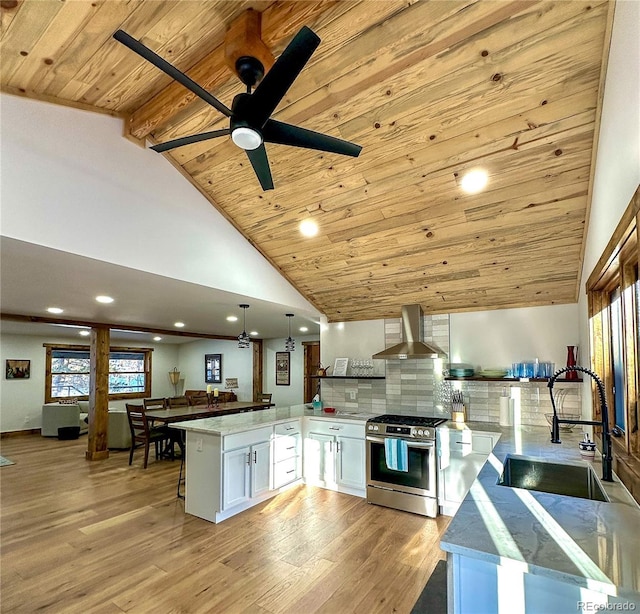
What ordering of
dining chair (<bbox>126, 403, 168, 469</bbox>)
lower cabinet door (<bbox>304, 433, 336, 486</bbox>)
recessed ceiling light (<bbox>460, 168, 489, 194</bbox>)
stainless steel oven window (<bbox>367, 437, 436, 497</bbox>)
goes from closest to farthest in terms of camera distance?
recessed ceiling light (<bbox>460, 168, 489, 194</bbox>) < stainless steel oven window (<bbox>367, 437, 436, 497</bbox>) < lower cabinet door (<bbox>304, 433, 336, 486</bbox>) < dining chair (<bbox>126, 403, 168, 469</bbox>)

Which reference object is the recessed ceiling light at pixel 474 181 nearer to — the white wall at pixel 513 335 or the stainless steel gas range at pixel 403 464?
the white wall at pixel 513 335

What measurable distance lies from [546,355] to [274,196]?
3141mm

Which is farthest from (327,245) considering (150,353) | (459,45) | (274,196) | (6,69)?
(150,353)

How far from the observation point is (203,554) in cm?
303

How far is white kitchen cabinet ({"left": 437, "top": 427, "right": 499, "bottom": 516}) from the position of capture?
3.62 m

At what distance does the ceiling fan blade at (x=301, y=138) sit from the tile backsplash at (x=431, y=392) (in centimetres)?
308

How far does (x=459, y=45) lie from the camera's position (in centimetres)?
208

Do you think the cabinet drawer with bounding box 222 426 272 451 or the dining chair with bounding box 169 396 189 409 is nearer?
the cabinet drawer with bounding box 222 426 272 451

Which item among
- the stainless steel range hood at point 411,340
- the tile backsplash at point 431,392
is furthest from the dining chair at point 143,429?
the stainless steel range hood at point 411,340

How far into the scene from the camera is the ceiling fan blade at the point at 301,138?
69.8 inches

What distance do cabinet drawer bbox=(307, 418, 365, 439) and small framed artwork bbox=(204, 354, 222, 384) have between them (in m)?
6.63

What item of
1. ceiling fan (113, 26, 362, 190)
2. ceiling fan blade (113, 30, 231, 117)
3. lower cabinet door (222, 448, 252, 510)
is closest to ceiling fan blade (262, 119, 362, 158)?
ceiling fan (113, 26, 362, 190)

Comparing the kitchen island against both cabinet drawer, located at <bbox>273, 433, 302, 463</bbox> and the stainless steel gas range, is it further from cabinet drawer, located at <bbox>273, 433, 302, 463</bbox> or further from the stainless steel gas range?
the stainless steel gas range

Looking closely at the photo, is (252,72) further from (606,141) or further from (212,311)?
(212,311)
